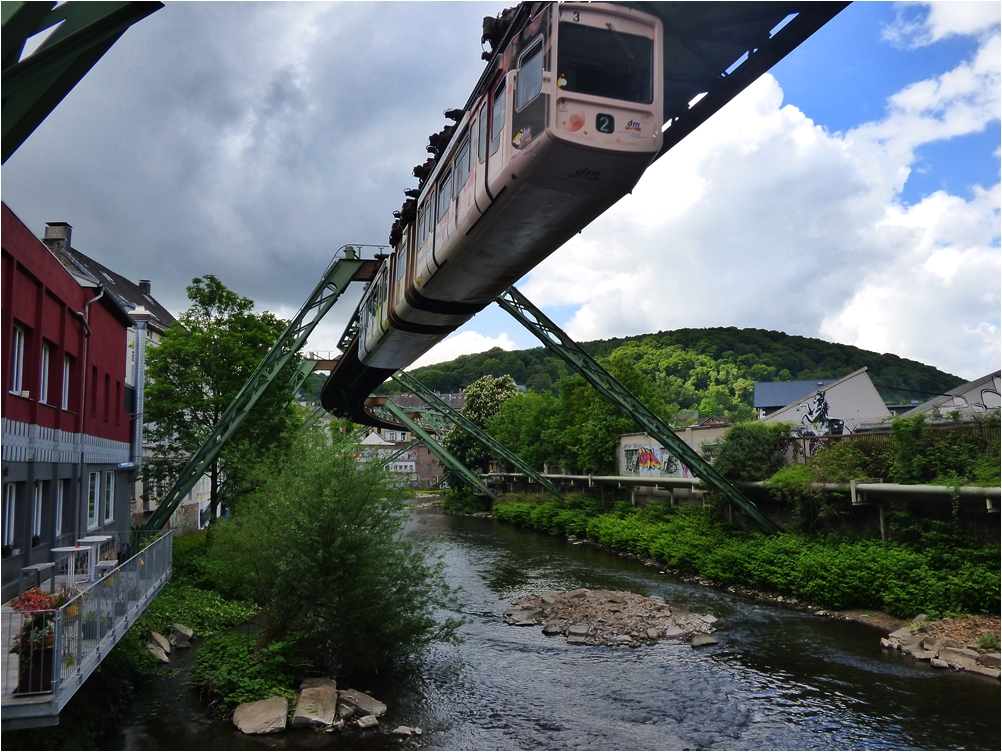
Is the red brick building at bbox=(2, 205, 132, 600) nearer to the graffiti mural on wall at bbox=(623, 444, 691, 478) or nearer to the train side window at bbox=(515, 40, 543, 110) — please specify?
the train side window at bbox=(515, 40, 543, 110)

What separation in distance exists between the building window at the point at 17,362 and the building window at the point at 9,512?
1627 mm

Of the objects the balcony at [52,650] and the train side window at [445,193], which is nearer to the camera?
the balcony at [52,650]

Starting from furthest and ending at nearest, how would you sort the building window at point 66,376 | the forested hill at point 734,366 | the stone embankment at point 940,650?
the forested hill at point 734,366
the building window at point 66,376
the stone embankment at point 940,650

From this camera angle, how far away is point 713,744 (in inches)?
478

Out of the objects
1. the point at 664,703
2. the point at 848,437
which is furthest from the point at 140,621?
the point at 848,437

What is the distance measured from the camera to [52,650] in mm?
8414

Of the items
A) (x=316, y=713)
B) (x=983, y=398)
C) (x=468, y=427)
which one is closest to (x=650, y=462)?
(x=983, y=398)

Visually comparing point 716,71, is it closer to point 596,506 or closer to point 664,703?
point 664,703

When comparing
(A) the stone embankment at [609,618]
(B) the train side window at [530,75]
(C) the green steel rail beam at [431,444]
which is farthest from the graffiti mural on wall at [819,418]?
(B) the train side window at [530,75]

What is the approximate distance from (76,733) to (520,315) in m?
19.4

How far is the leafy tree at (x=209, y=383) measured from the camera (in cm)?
2598

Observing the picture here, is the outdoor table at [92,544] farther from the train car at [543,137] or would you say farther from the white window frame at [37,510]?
the train car at [543,137]

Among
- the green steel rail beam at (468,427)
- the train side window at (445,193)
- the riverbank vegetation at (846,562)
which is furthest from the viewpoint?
the green steel rail beam at (468,427)

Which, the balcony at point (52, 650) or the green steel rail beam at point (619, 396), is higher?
the green steel rail beam at point (619, 396)
